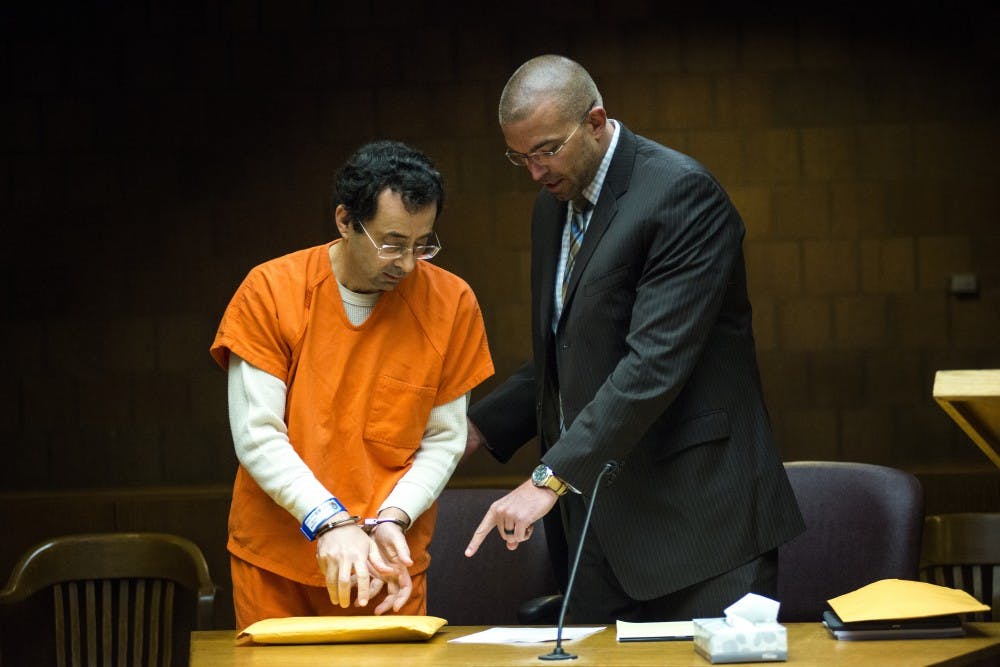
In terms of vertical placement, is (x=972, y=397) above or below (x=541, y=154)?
below

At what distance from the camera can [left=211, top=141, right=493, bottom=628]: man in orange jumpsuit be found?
2.27 meters

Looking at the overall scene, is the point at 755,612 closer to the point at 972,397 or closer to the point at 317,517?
the point at 972,397

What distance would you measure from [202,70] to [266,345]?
3.71 meters

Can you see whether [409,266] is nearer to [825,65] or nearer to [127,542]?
[127,542]

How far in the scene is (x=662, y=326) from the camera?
2217 mm

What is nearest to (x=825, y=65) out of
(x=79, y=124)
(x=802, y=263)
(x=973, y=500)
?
(x=802, y=263)

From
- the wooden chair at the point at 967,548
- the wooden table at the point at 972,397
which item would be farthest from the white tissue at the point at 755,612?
the wooden chair at the point at 967,548

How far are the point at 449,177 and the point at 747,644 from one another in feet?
13.2

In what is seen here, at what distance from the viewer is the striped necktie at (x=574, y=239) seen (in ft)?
8.10

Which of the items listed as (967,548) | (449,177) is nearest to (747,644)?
(967,548)

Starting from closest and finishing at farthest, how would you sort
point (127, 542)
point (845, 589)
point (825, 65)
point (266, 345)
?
point (266, 345) → point (845, 589) → point (127, 542) → point (825, 65)

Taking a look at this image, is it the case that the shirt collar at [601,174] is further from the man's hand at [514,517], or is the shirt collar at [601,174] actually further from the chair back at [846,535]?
the chair back at [846,535]

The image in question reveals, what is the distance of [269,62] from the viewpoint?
18.7ft

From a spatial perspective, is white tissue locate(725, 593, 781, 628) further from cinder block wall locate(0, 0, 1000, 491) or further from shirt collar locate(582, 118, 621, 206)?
cinder block wall locate(0, 0, 1000, 491)
